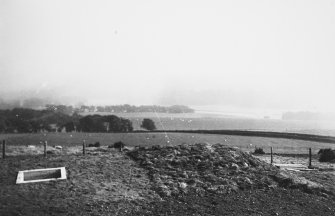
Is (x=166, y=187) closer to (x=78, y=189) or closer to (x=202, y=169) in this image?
(x=202, y=169)

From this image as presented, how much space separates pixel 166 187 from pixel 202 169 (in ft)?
11.3

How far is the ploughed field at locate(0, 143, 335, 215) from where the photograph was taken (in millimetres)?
12859

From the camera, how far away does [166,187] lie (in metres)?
15.0

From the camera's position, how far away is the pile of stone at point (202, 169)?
50.9 feet

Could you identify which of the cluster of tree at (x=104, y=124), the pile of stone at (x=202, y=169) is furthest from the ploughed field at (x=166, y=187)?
the cluster of tree at (x=104, y=124)

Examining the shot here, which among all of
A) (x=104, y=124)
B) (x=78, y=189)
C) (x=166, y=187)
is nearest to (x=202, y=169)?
(x=166, y=187)

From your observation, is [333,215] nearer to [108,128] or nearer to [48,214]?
[48,214]

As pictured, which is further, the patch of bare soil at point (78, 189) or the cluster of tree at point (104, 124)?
the cluster of tree at point (104, 124)

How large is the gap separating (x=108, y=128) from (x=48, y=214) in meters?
110

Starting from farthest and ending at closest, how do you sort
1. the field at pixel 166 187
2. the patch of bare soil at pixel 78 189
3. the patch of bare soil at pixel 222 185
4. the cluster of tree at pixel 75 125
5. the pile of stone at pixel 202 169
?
the cluster of tree at pixel 75 125, the pile of stone at pixel 202 169, the patch of bare soil at pixel 222 185, the field at pixel 166 187, the patch of bare soil at pixel 78 189

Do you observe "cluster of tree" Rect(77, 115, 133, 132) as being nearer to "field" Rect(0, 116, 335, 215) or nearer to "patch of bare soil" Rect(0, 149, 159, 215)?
"field" Rect(0, 116, 335, 215)

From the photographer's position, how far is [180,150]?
20266mm

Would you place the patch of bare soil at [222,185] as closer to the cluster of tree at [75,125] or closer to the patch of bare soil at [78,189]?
the patch of bare soil at [78,189]

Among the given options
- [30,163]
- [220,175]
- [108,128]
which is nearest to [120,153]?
[30,163]
